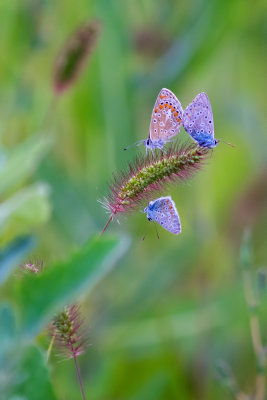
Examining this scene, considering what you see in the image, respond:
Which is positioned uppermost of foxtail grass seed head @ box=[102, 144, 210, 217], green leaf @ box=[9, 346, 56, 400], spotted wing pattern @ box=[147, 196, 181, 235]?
foxtail grass seed head @ box=[102, 144, 210, 217]

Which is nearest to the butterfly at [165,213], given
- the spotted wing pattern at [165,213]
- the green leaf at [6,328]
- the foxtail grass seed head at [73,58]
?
the spotted wing pattern at [165,213]

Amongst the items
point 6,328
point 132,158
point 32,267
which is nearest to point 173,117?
point 32,267

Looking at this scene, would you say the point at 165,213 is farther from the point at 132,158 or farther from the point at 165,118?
the point at 132,158

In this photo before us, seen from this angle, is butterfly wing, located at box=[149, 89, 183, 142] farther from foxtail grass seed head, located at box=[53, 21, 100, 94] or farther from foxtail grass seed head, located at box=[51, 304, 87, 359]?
foxtail grass seed head, located at box=[53, 21, 100, 94]

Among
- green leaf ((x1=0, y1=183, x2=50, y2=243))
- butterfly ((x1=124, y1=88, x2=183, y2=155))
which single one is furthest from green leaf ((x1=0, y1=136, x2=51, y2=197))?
butterfly ((x1=124, y1=88, x2=183, y2=155))

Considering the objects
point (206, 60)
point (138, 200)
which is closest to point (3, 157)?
point (138, 200)

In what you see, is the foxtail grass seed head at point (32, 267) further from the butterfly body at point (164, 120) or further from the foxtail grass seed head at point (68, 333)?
the butterfly body at point (164, 120)
